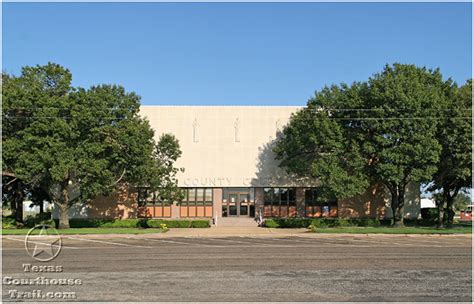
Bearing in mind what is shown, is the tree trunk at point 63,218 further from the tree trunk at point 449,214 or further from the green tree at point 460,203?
the green tree at point 460,203

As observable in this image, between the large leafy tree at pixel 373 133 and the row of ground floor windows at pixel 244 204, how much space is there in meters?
4.81

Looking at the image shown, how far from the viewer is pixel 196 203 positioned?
44.6 m

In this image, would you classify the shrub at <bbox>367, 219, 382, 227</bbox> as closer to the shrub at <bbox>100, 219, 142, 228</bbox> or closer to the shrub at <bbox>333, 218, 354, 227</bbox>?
the shrub at <bbox>333, 218, 354, 227</bbox>

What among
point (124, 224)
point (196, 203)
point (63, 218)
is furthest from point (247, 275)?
point (196, 203)

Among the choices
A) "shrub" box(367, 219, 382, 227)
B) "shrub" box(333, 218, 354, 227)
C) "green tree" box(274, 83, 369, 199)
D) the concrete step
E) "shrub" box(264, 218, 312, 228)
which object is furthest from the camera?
the concrete step

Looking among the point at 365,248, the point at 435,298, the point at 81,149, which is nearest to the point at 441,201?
the point at 365,248

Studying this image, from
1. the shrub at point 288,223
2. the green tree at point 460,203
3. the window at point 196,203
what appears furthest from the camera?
the green tree at point 460,203

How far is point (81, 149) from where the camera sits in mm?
34656

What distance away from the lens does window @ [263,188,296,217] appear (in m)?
44.5

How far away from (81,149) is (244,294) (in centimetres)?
2639

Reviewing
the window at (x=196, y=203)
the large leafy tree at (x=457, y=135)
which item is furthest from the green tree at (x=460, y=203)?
the window at (x=196, y=203)

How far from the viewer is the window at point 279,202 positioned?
4450cm

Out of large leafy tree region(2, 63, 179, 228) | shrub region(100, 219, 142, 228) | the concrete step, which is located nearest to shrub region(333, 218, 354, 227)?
the concrete step

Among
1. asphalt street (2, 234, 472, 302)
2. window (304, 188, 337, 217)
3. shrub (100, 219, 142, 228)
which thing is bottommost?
shrub (100, 219, 142, 228)
